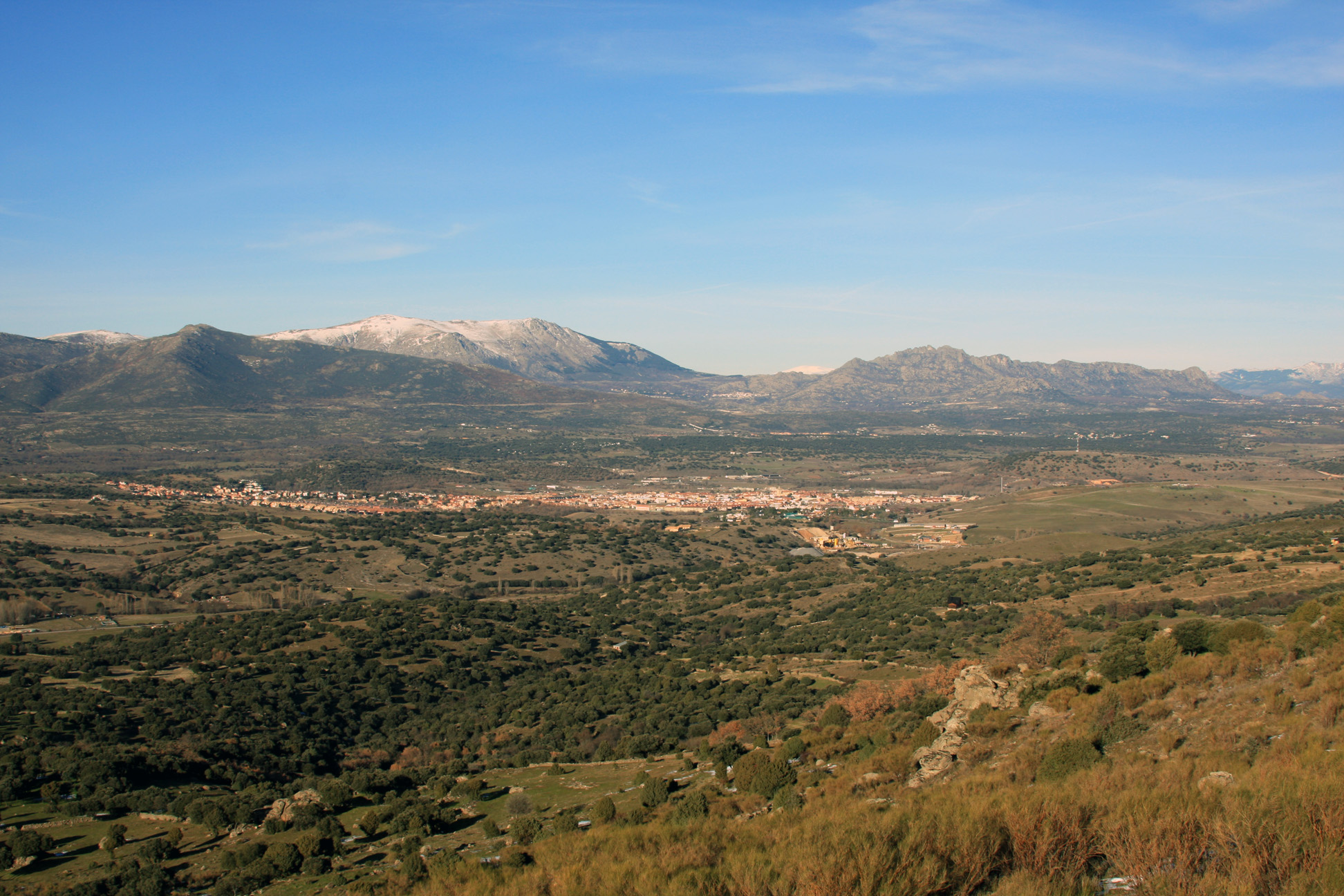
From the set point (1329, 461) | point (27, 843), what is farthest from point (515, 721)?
point (1329, 461)

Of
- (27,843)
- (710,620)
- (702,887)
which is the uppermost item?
(702,887)

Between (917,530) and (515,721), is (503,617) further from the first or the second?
(917,530)

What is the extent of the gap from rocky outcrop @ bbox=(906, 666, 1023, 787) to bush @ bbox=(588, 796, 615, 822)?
5.55 m

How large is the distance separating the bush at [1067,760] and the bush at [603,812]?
303 inches

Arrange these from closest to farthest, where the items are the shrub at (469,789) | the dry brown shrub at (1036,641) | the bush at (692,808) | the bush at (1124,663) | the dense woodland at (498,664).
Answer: the bush at (692,808) < the dense woodland at (498,664) < the bush at (1124,663) < the shrub at (469,789) < the dry brown shrub at (1036,641)

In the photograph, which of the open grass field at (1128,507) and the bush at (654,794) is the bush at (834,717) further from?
the open grass field at (1128,507)

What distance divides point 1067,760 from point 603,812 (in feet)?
27.4

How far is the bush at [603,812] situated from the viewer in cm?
1716

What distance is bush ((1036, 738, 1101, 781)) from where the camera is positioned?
14.5m

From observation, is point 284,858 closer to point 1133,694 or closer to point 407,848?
point 407,848

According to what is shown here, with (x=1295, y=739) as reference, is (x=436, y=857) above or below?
below

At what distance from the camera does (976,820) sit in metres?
→ 10.4

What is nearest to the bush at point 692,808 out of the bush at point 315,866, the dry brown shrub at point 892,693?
the bush at point 315,866

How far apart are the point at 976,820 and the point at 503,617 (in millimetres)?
45565
